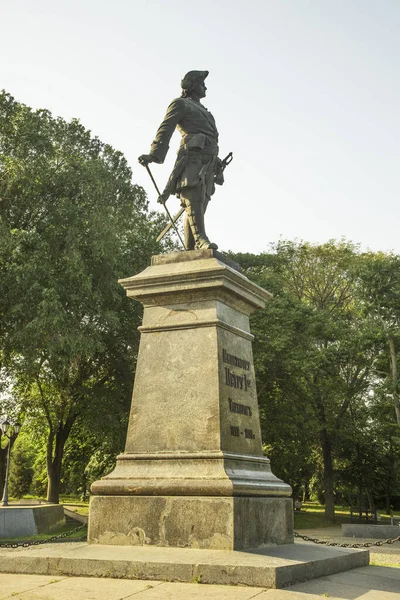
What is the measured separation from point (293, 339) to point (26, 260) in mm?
13888

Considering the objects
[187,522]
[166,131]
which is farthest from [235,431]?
[166,131]

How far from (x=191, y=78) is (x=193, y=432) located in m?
4.86

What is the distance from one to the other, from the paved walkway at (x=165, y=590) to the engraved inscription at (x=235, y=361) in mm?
2664

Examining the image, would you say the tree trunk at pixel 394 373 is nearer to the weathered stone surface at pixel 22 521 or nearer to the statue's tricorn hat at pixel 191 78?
the weathered stone surface at pixel 22 521

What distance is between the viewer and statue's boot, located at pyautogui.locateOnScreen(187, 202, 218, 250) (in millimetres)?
9055

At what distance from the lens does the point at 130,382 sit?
32.1 meters

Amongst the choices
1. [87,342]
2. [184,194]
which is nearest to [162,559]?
[184,194]

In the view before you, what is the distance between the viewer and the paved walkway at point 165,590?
523cm

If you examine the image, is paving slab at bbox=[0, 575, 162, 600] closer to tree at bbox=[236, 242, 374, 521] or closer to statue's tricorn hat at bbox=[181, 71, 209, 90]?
statue's tricorn hat at bbox=[181, 71, 209, 90]

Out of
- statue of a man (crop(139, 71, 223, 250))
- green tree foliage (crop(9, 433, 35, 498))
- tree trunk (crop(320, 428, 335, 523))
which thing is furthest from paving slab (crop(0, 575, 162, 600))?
green tree foliage (crop(9, 433, 35, 498))

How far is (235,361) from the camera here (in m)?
8.34

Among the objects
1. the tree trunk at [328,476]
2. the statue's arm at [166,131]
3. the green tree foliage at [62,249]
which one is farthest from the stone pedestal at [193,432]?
the tree trunk at [328,476]

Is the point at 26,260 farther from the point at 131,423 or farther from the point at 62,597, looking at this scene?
the point at 62,597

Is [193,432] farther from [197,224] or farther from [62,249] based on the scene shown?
[62,249]
